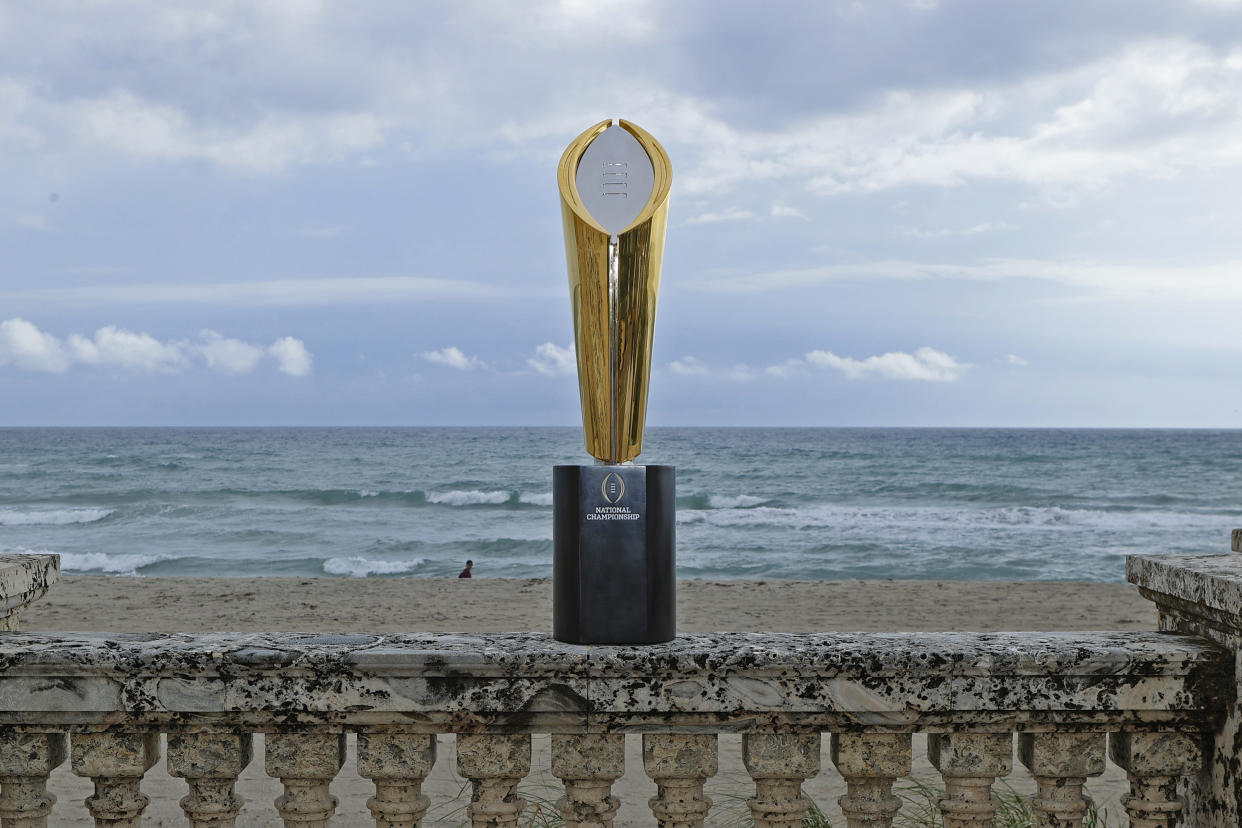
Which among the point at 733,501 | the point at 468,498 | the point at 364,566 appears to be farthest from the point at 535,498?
the point at 364,566

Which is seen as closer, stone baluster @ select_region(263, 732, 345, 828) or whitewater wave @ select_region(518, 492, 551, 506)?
stone baluster @ select_region(263, 732, 345, 828)

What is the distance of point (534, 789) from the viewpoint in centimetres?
457

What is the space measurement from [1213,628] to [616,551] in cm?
110

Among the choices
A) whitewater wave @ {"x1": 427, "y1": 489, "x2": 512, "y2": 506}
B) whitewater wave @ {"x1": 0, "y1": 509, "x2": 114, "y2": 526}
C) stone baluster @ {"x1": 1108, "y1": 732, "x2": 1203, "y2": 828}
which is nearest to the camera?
stone baluster @ {"x1": 1108, "y1": 732, "x2": 1203, "y2": 828}

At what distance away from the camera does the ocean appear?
18688 mm

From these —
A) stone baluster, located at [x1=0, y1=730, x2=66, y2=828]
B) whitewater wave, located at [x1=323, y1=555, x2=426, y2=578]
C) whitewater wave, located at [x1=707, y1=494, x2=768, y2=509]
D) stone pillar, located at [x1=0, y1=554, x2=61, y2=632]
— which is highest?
stone pillar, located at [x1=0, y1=554, x2=61, y2=632]

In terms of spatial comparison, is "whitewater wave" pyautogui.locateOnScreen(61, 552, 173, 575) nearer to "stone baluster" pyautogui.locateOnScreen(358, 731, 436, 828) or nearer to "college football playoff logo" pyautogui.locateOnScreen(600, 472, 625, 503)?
"stone baluster" pyautogui.locateOnScreen(358, 731, 436, 828)

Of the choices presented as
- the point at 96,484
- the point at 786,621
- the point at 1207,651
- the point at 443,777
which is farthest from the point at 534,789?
the point at 96,484

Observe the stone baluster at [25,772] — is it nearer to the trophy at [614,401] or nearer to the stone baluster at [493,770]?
the stone baluster at [493,770]

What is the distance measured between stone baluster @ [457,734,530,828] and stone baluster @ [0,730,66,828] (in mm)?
758

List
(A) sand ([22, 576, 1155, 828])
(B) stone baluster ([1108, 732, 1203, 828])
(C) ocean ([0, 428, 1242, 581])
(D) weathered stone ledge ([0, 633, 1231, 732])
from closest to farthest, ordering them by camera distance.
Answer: (D) weathered stone ledge ([0, 633, 1231, 732])
(B) stone baluster ([1108, 732, 1203, 828])
(A) sand ([22, 576, 1155, 828])
(C) ocean ([0, 428, 1242, 581])

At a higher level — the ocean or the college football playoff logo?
the college football playoff logo

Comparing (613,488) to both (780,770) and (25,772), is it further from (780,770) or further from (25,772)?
(25,772)

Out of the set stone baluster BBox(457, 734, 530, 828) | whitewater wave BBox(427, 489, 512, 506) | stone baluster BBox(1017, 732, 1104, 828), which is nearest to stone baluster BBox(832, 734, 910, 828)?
stone baluster BBox(1017, 732, 1104, 828)
